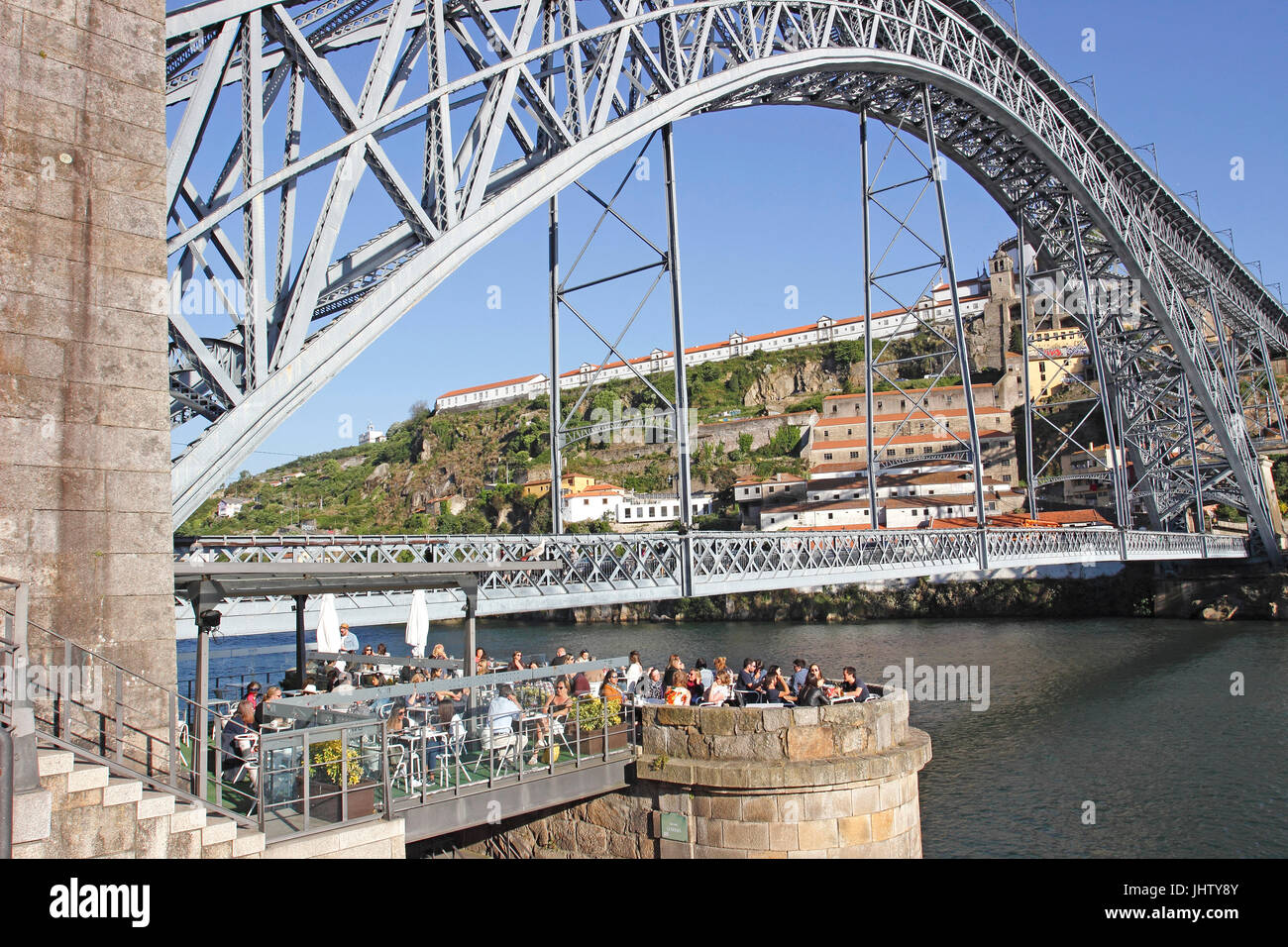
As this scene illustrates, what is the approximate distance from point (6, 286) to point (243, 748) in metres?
4.33

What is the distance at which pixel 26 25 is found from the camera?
23.3 feet

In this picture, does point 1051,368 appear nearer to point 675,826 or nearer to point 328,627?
point 675,826

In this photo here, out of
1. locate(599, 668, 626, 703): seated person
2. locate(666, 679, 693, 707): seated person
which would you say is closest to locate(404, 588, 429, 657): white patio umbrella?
locate(599, 668, 626, 703): seated person

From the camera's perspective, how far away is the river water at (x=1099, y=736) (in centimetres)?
1587

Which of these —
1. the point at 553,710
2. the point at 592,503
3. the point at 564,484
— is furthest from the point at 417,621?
the point at 564,484

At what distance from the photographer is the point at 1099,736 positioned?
22344 millimetres

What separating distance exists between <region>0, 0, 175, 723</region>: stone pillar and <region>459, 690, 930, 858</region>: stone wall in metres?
5.30

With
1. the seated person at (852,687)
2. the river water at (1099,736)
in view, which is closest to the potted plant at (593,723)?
the seated person at (852,687)

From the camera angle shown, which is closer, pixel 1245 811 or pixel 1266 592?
pixel 1245 811

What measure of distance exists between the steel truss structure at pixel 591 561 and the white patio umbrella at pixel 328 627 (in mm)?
635

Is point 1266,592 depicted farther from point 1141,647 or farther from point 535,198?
point 535,198

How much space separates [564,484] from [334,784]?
8991 centimetres
